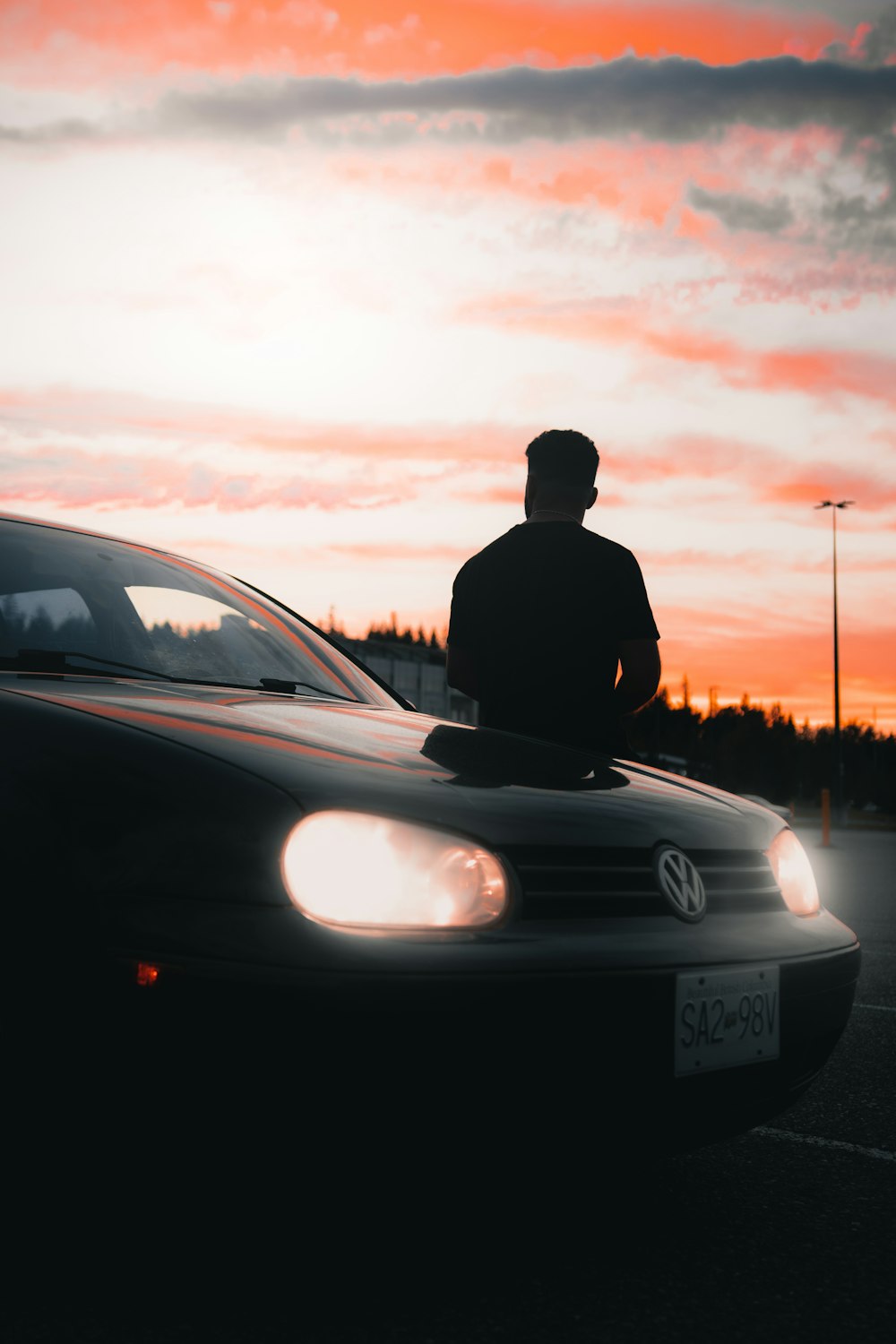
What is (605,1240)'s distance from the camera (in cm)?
243

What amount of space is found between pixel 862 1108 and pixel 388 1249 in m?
1.81

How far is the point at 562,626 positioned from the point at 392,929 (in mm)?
1615

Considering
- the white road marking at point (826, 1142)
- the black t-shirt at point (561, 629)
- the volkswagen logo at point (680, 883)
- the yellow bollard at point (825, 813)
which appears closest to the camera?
the volkswagen logo at point (680, 883)

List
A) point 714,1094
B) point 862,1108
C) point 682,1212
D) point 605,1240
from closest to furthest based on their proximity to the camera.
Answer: point 714,1094
point 605,1240
point 682,1212
point 862,1108

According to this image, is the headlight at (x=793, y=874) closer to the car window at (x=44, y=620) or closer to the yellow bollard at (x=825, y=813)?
Result: the car window at (x=44, y=620)

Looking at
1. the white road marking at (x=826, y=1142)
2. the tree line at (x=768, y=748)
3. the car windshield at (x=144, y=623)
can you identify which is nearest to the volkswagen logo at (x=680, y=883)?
the white road marking at (x=826, y=1142)

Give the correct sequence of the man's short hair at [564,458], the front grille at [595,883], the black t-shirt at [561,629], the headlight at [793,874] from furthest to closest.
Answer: the man's short hair at [564,458], the black t-shirt at [561,629], the headlight at [793,874], the front grille at [595,883]

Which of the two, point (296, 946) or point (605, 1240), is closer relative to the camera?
point (296, 946)

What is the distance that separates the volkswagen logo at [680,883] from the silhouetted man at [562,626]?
1.10 m

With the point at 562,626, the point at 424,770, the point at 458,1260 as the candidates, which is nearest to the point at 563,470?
the point at 562,626

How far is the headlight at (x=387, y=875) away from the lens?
6.47 feet

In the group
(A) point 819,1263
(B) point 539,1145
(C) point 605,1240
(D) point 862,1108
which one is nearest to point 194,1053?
(B) point 539,1145

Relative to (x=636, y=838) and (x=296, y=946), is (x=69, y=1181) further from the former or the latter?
(x=636, y=838)

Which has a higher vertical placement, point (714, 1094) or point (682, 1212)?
point (714, 1094)
